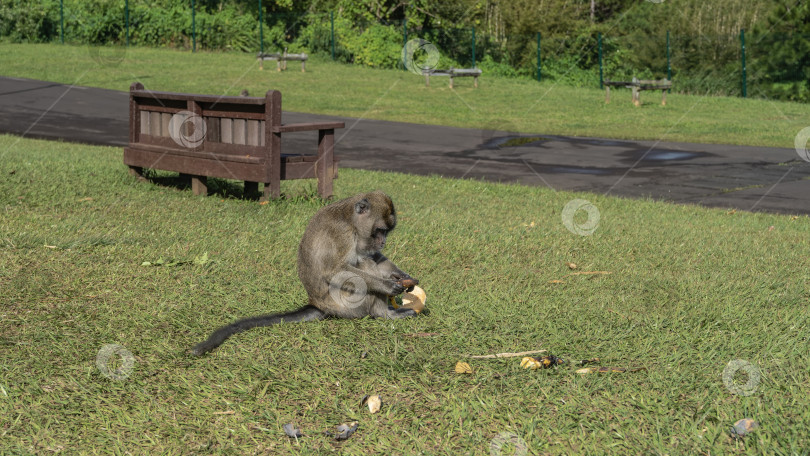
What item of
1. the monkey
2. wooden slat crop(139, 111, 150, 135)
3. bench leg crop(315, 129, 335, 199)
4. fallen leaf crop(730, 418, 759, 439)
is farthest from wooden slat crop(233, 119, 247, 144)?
fallen leaf crop(730, 418, 759, 439)

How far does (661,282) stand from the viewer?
6852 mm

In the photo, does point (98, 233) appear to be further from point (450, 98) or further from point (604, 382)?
point (450, 98)

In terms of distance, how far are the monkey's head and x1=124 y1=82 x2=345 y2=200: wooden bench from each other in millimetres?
4430

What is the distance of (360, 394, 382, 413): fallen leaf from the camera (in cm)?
440

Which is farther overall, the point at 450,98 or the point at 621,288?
the point at 450,98

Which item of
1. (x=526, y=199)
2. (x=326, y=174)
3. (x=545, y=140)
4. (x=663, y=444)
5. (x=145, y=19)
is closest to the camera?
(x=663, y=444)

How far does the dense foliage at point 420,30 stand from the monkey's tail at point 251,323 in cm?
3173

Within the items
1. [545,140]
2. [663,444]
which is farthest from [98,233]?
[545,140]

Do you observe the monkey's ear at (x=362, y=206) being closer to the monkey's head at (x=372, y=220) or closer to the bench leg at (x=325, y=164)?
the monkey's head at (x=372, y=220)

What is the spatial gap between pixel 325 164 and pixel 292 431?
6.24 metres

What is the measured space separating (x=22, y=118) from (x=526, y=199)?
1403 cm

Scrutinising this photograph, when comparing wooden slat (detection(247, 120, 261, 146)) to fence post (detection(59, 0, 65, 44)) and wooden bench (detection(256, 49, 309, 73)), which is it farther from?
fence post (detection(59, 0, 65, 44))

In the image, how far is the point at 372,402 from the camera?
4449 millimetres

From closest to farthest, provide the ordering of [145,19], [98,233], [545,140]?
1. [98,233]
2. [545,140]
3. [145,19]
